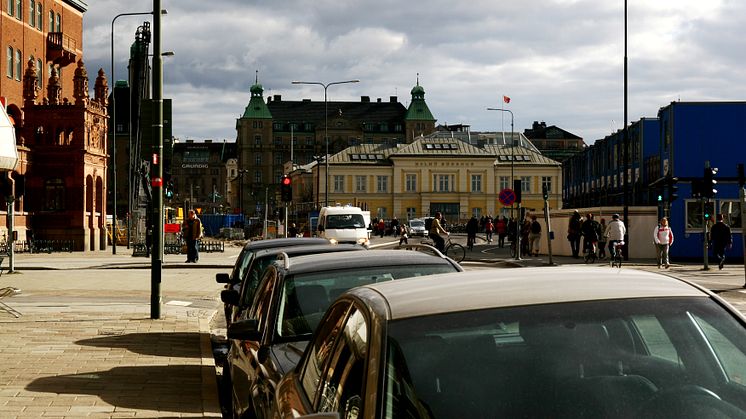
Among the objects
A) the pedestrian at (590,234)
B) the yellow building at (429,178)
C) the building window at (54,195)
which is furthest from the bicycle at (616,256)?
the yellow building at (429,178)

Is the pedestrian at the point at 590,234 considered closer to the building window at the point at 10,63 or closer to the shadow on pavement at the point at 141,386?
the shadow on pavement at the point at 141,386

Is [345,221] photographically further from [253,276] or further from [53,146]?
[253,276]

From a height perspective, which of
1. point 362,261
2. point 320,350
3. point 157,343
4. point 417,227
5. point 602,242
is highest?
point 362,261

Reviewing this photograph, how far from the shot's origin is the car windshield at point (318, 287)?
6.93 m

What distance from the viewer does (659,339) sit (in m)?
3.85

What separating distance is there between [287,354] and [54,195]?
53.8 metres

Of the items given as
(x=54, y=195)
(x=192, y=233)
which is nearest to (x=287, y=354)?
(x=192, y=233)

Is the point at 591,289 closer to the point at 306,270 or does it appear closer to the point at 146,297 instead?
the point at 306,270

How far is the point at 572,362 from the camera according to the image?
3482 millimetres

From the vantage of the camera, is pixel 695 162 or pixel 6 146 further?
pixel 695 162

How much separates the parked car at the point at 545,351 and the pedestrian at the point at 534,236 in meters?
38.6

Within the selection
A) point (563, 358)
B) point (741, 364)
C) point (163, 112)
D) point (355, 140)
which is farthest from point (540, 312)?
point (355, 140)

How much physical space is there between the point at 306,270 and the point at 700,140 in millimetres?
37383

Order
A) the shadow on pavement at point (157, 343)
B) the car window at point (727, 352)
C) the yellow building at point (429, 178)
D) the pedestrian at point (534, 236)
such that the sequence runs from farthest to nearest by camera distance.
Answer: the yellow building at point (429, 178)
the pedestrian at point (534, 236)
the shadow on pavement at point (157, 343)
the car window at point (727, 352)
